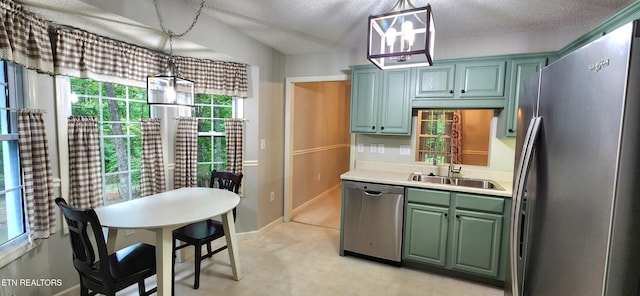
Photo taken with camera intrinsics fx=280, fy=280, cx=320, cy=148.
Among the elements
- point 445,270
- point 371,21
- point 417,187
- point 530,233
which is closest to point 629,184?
point 530,233

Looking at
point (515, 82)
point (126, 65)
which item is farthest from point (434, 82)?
point (126, 65)

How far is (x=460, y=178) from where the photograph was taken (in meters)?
2.97

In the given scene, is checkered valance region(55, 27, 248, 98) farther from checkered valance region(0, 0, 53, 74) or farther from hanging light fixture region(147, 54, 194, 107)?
hanging light fixture region(147, 54, 194, 107)

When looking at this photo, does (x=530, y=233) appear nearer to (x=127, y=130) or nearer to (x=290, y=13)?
(x=290, y=13)

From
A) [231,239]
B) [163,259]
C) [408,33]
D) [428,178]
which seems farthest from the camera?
[428,178]

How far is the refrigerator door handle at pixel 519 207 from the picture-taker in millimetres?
1145

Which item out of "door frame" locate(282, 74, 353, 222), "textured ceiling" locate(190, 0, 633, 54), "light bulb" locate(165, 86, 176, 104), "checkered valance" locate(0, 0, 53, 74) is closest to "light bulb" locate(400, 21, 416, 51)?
"textured ceiling" locate(190, 0, 633, 54)

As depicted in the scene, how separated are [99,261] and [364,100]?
2653 mm

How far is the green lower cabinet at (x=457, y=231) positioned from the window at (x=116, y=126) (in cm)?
271

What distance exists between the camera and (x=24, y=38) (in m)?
1.73

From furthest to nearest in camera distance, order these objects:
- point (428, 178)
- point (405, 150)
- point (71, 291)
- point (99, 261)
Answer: point (405, 150) → point (428, 178) → point (71, 291) → point (99, 261)

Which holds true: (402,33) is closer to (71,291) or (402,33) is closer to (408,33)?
(408,33)

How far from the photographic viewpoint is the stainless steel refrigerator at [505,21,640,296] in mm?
708

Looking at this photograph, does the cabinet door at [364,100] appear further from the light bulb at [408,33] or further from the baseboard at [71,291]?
the baseboard at [71,291]
